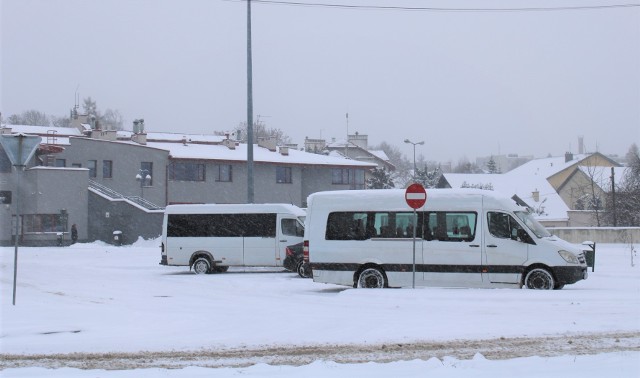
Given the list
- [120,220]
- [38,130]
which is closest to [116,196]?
[120,220]

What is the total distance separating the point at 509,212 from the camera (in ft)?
65.7

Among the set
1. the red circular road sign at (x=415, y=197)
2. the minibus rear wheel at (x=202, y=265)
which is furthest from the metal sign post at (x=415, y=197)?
the minibus rear wheel at (x=202, y=265)

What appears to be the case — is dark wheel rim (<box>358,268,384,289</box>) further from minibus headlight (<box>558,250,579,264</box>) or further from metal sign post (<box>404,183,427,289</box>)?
minibus headlight (<box>558,250,579,264</box>)

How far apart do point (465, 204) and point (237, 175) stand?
152ft

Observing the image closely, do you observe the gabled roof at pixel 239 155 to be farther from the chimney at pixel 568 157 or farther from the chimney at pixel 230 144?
the chimney at pixel 568 157

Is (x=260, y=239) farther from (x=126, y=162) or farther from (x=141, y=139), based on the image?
(x=141, y=139)

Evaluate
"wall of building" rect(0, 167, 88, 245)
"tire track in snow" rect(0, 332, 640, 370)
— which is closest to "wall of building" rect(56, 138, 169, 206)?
"wall of building" rect(0, 167, 88, 245)

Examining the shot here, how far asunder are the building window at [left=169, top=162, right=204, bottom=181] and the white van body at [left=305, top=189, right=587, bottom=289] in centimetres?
4322

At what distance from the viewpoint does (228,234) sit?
28.7m

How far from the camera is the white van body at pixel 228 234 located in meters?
28.5

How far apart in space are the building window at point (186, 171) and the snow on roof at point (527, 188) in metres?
32.6

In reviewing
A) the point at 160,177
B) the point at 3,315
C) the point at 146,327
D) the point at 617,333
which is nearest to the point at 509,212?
the point at 617,333

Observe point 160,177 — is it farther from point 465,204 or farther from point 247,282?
point 465,204

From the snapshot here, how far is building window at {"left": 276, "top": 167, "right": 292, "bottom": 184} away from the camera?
67125mm
